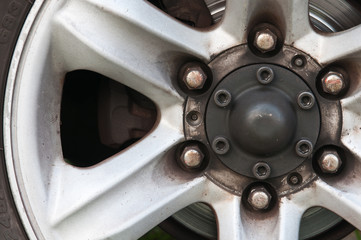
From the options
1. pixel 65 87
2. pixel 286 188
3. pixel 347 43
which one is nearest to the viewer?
pixel 347 43

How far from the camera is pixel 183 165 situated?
1.27 metres

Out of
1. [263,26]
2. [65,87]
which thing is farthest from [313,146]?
[65,87]

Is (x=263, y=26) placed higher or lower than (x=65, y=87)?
higher

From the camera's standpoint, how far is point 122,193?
3.96 ft

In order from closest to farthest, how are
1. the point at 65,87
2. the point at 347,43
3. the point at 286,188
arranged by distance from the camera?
the point at 347,43 < the point at 286,188 < the point at 65,87

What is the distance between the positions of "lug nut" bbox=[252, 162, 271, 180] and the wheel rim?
7cm

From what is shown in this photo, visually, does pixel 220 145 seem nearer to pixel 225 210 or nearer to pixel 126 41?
pixel 225 210

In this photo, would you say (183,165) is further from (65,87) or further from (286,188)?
(65,87)

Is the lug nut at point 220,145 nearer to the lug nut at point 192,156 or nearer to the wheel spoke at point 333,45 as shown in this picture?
the lug nut at point 192,156

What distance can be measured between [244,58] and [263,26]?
0.08 metres

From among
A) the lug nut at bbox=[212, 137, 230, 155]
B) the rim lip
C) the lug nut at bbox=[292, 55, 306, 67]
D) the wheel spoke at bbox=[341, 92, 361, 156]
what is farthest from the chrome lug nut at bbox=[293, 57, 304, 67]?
the rim lip

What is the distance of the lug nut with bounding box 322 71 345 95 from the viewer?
1.19m

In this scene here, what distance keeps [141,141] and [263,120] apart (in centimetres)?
27

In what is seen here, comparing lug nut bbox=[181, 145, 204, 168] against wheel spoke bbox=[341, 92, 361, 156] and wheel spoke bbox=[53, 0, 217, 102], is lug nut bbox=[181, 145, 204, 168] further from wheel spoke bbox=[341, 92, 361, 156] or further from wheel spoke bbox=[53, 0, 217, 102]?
wheel spoke bbox=[341, 92, 361, 156]
